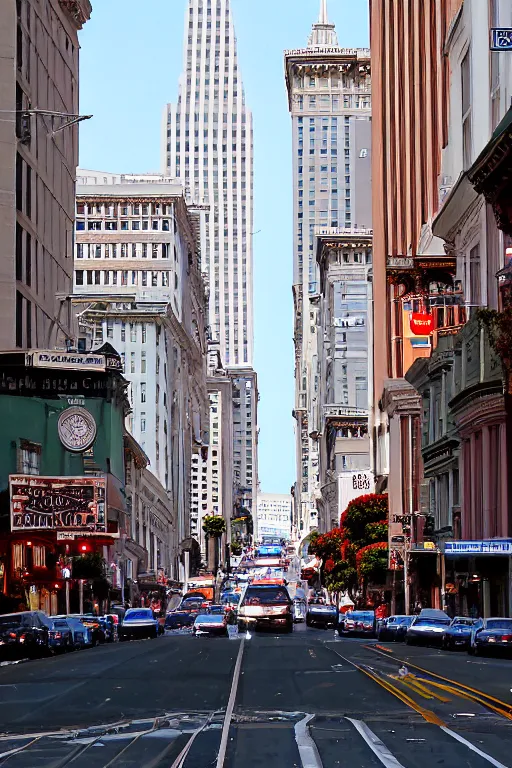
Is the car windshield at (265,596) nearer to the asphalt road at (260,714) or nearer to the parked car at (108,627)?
the parked car at (108,627)

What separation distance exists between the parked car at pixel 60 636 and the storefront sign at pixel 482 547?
15.9 metres

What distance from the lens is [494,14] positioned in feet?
190

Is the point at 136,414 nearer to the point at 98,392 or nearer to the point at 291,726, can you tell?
the point at 98,392

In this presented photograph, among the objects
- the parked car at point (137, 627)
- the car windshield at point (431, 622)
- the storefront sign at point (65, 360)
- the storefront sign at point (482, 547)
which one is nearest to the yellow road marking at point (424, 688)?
the car windshield at point (431, 622)

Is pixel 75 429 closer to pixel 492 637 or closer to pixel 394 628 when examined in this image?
pixel 394 628

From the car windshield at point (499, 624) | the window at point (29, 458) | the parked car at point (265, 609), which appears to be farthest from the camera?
the window at point (29, 458)

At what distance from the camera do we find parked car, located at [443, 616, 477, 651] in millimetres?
46500

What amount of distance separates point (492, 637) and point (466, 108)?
32.9m

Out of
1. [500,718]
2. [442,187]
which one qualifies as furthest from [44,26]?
[500,718]

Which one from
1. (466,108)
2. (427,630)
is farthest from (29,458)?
(427,630)

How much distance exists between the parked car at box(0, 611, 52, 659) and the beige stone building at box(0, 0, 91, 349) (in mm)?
42852

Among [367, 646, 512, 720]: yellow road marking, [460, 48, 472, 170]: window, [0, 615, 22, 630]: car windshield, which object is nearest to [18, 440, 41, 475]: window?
[460, 48, 472, 170]: window

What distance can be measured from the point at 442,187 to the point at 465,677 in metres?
49.8

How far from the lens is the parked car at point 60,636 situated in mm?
51062
